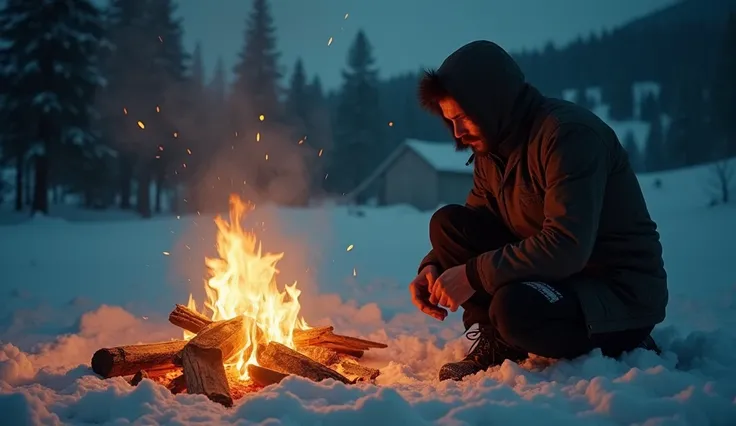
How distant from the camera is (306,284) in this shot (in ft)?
21.8

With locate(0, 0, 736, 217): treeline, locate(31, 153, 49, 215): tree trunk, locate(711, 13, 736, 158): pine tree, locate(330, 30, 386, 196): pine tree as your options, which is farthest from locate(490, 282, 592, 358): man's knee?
locate(330, 30, 386, 196): pine tree

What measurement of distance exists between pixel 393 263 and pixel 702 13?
6405 centimetres

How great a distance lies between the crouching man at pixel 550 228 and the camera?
2553mm

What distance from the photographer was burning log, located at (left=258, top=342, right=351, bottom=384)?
9.85 feet

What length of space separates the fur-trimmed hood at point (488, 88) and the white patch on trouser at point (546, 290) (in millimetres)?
713

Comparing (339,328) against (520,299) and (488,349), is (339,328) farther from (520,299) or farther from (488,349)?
(520,299)

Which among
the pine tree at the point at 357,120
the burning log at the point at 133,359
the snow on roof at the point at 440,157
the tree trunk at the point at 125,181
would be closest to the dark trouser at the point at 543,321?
the burning log at the point at 133,359

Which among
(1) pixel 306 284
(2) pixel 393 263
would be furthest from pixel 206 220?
(1) pixel 306 284

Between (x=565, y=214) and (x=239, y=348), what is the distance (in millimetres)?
1911

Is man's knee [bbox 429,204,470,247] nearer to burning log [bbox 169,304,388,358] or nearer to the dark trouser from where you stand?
the dark trouser

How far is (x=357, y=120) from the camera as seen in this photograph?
3591 cm

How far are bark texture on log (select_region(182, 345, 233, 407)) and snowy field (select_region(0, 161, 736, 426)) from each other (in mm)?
100

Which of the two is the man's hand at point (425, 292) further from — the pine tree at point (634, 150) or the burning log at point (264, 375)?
the pine tree at point (634, 150)

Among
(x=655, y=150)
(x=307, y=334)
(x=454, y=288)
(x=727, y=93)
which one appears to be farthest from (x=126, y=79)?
(x=655, y=150)
